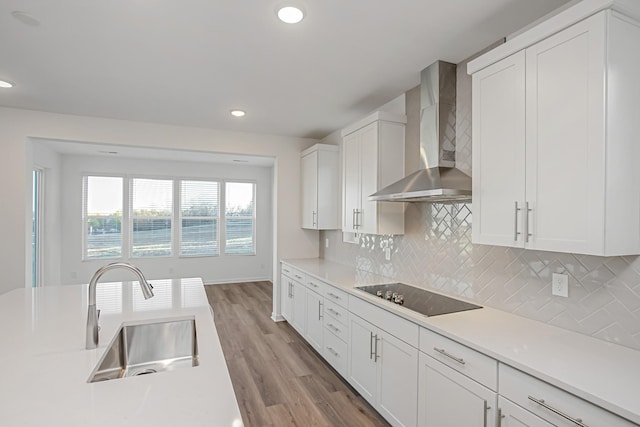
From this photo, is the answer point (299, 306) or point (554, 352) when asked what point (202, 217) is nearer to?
point (299, 306)

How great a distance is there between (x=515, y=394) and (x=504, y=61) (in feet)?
5.43

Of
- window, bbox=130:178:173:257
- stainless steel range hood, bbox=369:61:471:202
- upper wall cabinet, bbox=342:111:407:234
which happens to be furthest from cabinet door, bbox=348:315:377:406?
window, bbox=130:178:173:257

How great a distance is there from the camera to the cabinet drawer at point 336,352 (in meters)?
2.88

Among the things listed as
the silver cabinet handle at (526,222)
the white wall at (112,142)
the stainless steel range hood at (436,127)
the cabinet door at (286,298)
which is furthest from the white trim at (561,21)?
the cabinet door at (286,298)

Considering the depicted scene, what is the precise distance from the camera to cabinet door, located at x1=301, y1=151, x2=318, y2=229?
432 cm

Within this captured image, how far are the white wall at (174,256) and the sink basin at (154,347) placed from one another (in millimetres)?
5394

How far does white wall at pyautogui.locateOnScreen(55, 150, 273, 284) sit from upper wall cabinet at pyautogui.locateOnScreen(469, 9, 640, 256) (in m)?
6.15

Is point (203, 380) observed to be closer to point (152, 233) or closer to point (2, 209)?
point (2, 209)

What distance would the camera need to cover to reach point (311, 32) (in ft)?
6.84

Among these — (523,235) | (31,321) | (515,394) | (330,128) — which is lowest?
(515,394)

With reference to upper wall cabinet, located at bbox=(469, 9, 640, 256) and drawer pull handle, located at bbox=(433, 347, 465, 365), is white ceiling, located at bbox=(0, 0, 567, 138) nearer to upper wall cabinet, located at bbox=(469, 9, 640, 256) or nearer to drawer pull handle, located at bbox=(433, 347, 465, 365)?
upper wall cabinet, located at bbox=(469, 9, 640, 256)

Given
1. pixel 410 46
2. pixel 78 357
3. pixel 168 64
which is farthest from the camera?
pixel 168 64

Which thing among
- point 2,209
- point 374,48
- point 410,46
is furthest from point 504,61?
point 2,209

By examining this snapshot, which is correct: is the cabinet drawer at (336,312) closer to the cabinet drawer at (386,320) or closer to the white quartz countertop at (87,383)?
the cabinet drawer at (386,320)
